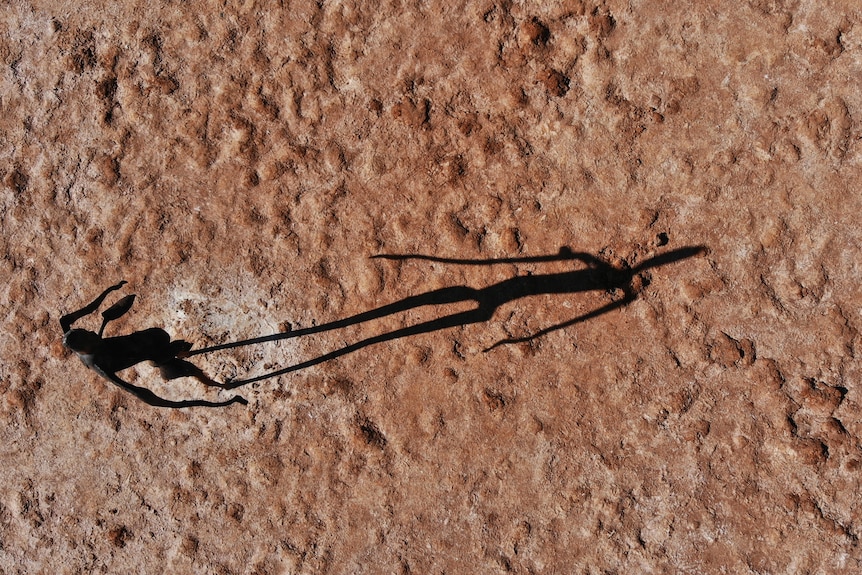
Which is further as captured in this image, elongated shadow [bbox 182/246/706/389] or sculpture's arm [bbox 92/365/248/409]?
elongated shadow [bbox 182/246/706/389]

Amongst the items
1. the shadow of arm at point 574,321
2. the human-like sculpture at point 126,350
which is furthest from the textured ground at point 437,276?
the human-like sculpture at point 126,350

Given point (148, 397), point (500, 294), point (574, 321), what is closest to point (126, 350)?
point (148, 397)

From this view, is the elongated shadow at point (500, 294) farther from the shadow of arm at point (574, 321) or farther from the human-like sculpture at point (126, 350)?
the human-like sculpture at point (126, 350)

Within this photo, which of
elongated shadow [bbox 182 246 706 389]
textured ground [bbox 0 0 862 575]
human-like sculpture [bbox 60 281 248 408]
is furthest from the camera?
elongated shadow [bbox 182 246 706 389]

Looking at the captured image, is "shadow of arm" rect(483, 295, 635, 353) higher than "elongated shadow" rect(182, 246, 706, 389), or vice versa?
"elongated shadow" rect(182, 246, 706, 389)

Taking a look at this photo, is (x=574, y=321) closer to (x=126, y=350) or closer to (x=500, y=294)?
(x=500, y=294)

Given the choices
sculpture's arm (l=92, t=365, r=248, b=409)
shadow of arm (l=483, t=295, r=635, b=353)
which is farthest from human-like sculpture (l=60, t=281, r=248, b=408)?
shadow of arm (l=483, t=295, r=635, b=353)

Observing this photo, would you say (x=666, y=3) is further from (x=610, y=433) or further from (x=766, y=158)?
(x=610, y=433)

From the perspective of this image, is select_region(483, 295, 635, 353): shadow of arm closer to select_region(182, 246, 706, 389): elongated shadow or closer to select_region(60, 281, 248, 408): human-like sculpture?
select_region(182, 246, 706, 389): elongated shadow
